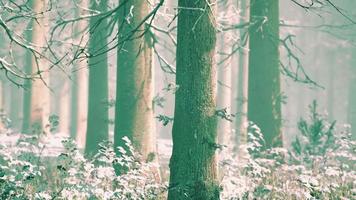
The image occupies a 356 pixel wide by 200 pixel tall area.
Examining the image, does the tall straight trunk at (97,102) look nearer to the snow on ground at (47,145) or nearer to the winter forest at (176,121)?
the winter forest at (176,121)

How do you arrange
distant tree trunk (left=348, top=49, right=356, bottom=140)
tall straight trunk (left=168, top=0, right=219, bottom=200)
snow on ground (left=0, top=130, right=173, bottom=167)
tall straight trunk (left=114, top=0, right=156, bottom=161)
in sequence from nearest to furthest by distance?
tall straight trunk (left=168, top=0, right=219, bottom=200) → tall straight trunk (left=114, top=0, right=156, bottom=161) → snow on ground (left=0, top=130, right=173, bottom=167) → distant tree trunk (left=348, top=49, right=356, bottom=140)

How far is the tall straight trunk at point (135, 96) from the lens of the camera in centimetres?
1073

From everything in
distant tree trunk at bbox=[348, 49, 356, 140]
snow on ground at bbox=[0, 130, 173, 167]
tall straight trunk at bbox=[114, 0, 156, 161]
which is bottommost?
snow on ground at bbox=[0, 130, 173, 167]

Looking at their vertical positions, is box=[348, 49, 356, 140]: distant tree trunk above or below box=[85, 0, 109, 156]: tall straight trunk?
above

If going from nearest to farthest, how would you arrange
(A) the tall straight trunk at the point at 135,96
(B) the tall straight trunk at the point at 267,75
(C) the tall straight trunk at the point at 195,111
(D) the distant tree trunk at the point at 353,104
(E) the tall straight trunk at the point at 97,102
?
(C) the tall straight trunk at the point at 195,111 → (A) the tall straight trunk at the point at 135,96 → (B) the tall straight trunk at the point at 267,75 → (E) the tall straight trunk at the point at 97,102 → (D) the distant tree trunk at the point at 353,104

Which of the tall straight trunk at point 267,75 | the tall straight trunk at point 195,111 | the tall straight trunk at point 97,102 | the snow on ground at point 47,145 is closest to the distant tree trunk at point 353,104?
the snow on ground at point 47,145

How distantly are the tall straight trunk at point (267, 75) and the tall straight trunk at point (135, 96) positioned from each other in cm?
301

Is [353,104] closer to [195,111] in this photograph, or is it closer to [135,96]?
[135,96]

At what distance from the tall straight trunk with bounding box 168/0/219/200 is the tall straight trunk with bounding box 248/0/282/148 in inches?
228

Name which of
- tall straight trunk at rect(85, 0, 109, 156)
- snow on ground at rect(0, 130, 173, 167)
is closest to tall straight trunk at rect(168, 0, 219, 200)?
snow on ground at rect(0, 130, 173, 167)

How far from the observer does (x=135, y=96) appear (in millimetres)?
10836

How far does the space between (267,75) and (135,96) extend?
3602 mm

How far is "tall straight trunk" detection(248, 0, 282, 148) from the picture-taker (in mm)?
12367

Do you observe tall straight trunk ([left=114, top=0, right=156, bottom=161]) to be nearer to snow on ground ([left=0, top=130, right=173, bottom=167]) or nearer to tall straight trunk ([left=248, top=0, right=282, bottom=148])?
snow on ground ([left=0, top=130, right=173, bottom=167])
